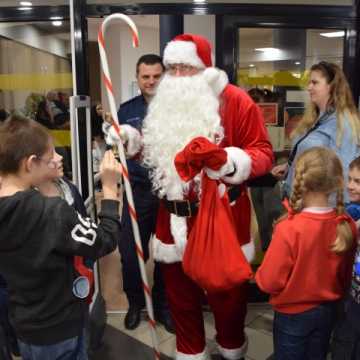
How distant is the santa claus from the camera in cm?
195

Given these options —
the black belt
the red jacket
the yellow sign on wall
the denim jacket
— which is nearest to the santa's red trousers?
the red jacket

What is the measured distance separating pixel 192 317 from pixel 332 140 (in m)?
1.16

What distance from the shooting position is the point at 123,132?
2039mm

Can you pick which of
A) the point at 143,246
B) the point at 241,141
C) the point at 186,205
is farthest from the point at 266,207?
the point at 186,205

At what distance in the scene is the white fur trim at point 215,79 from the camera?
1.98m

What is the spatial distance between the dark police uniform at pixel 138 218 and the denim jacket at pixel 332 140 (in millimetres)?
872

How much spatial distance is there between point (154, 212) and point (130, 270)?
432 millimetres

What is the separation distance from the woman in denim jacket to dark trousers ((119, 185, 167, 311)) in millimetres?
847

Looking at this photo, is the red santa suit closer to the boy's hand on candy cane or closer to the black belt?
the black belt

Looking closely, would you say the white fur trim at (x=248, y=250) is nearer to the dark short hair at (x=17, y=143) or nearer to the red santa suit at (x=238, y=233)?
the red santa suit at (x=238, y=233)

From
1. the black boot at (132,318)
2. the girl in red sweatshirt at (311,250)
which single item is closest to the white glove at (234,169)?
the girl in red sweatshirt at (311,250)

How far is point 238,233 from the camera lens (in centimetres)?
204

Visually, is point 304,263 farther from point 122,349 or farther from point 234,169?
point 122,349

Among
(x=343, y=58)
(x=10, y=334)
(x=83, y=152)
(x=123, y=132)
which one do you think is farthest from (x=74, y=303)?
(x=343, y=58)
